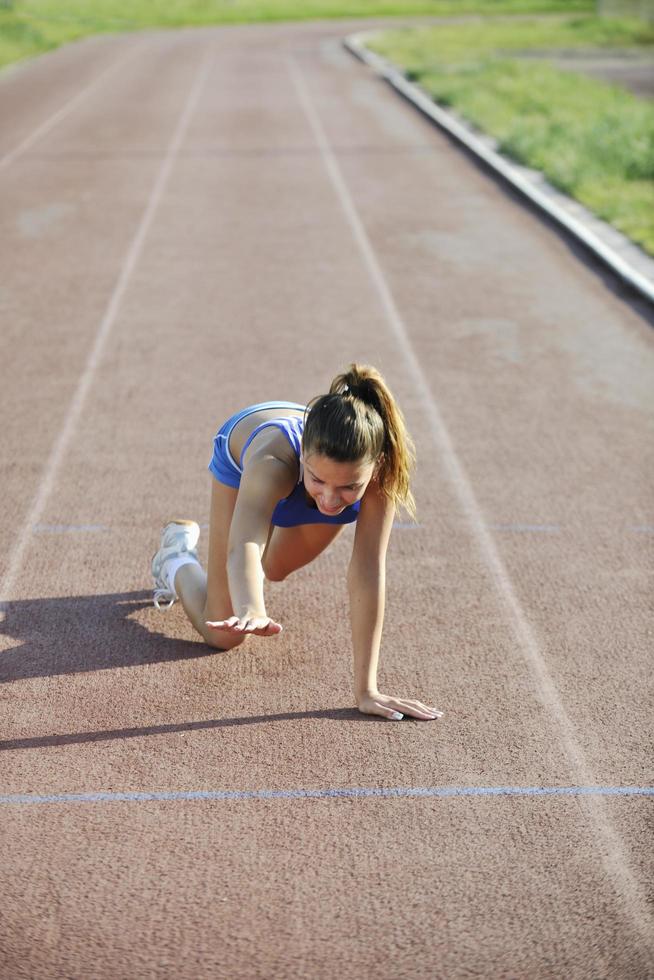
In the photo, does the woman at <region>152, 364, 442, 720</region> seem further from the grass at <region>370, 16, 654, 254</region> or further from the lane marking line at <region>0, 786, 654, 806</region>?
the grass at <region>370, 16, 654, 254</region>

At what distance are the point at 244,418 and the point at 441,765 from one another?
1.49 meters

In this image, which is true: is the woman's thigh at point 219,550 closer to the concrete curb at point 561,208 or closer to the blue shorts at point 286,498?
the blue shorts at point 286,498

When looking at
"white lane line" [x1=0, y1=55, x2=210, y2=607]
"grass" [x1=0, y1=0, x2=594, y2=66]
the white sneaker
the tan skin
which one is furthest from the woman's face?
"grass" [x1=0, y1=0, x2=594, y2=66]

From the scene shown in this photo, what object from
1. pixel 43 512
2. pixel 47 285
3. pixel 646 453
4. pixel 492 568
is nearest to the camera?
pixel 492 568

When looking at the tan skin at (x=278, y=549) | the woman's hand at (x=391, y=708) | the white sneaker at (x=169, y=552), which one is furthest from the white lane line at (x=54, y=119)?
the woman's hand at (x=391, y=708)

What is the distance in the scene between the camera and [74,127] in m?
20.4

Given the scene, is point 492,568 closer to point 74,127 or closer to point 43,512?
point 43,512

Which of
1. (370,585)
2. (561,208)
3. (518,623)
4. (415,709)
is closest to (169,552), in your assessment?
(370,585)

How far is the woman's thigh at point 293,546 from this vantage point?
4973 millimetres

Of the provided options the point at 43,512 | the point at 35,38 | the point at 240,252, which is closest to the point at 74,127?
the point at 240,252

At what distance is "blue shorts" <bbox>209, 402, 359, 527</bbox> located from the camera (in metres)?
4.65

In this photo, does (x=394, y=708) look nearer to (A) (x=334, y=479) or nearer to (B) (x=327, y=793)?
(B) (x=327, y=793)

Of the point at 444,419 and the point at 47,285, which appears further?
the point at 47,285

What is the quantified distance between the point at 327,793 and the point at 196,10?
194 feet
